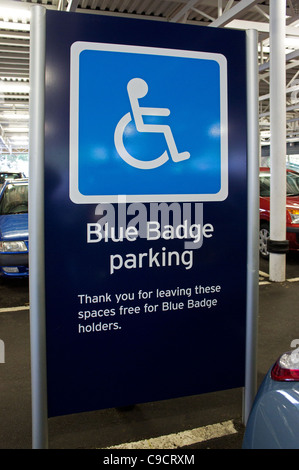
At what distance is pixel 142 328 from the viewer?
2414 millimetres

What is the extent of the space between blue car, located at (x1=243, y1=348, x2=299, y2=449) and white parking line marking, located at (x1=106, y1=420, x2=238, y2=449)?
85 centimetres

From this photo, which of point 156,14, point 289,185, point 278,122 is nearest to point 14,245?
point 278,122

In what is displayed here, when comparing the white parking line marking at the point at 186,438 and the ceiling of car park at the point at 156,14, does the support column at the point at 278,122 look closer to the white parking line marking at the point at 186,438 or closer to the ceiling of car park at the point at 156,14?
the ceiling of car park at the point at 156,14

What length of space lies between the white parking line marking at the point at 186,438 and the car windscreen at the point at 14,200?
5210 mm

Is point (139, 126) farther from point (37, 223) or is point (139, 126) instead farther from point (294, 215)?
point (294, 215)

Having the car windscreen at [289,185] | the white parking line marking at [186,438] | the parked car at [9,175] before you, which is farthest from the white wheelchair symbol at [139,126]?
the parked car at [9,175]

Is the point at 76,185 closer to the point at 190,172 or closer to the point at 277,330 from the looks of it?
the point at 190,172

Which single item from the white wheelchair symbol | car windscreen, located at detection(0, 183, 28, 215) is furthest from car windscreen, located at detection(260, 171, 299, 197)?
the white wheelchair symbol

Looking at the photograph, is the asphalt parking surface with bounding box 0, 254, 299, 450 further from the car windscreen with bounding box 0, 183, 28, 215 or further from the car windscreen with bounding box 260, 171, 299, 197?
the car windscreen with bounding box 260, 171, 299, 197

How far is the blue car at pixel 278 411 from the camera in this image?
1.54 metres

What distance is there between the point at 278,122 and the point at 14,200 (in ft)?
15.3

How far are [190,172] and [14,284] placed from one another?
4.76m

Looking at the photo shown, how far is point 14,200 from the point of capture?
7.41m
